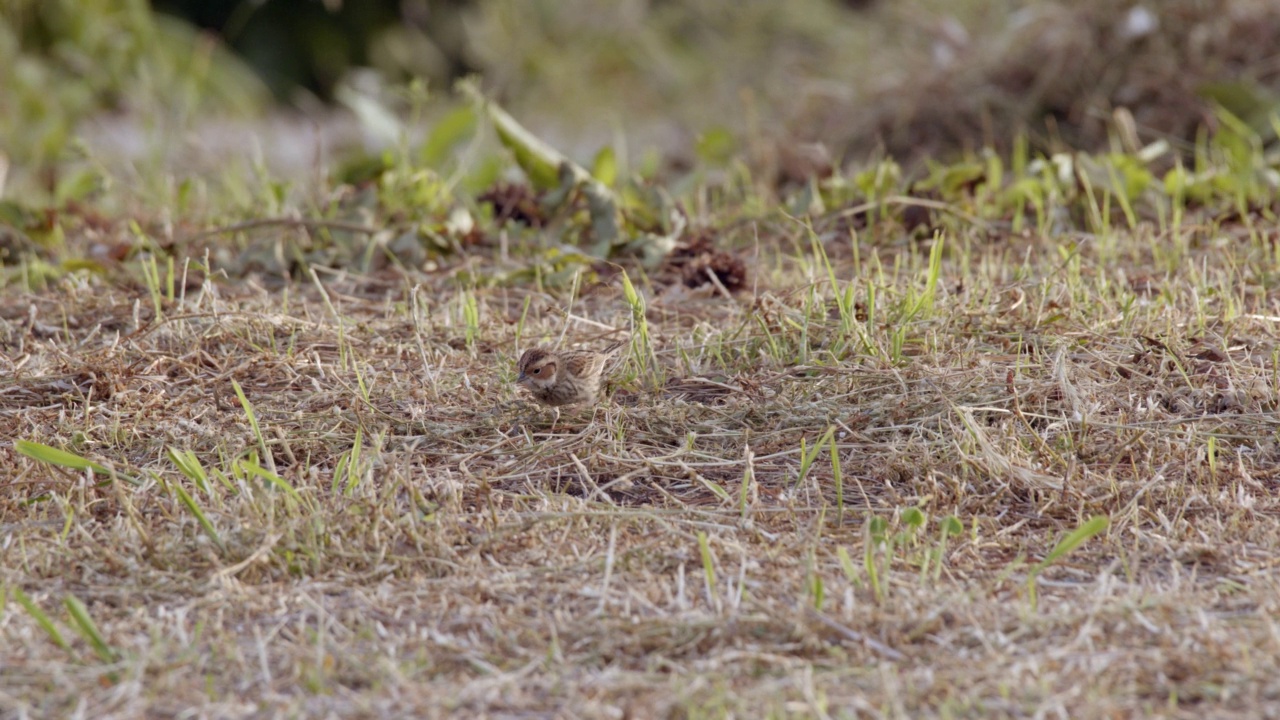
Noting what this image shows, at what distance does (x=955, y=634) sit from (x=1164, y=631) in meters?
0.38

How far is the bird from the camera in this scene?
376 centimetres

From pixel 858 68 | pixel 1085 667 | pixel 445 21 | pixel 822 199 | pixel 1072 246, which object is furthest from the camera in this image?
pixel 445 21

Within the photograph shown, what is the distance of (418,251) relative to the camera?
546 cm

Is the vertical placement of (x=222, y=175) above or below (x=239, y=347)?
above

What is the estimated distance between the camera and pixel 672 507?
3.32m

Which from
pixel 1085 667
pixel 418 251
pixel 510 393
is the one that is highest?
pixel 418 251

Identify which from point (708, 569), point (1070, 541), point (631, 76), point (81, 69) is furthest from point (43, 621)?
point (631, 76)

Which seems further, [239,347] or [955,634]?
[239,347]

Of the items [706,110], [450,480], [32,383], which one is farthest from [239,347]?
[706,110]

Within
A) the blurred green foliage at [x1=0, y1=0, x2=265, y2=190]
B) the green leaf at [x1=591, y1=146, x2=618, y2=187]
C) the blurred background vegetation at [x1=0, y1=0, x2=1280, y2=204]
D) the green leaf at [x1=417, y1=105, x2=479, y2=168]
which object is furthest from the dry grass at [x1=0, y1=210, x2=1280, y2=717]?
the blurred green foliage at [x1=0, y1=0, x2=265, y2=190]

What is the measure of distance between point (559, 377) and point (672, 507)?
2.00 feet

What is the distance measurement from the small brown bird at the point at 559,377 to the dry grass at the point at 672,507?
0.26ft

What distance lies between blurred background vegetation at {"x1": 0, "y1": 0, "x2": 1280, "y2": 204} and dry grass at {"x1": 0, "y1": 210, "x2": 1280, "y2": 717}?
2.05 metres

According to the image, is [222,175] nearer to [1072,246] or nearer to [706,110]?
[1072,246]
